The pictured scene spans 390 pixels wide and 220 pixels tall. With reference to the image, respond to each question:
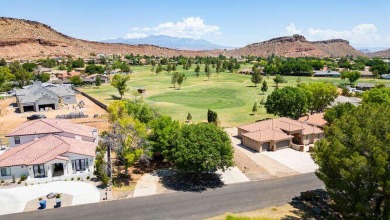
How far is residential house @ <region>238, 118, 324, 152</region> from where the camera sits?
49.9 metres

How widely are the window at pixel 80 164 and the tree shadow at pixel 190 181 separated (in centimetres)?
933

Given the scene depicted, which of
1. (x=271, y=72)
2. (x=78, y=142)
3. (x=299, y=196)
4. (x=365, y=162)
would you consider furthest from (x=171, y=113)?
(x=271, y=72)

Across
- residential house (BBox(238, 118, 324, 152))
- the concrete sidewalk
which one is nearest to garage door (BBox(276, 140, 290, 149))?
residential house (BBox(238, 118, 324, 152))

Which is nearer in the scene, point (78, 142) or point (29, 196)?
point (29, 196)

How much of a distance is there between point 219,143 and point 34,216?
67.3ft

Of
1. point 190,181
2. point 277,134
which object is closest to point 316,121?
point 277,134

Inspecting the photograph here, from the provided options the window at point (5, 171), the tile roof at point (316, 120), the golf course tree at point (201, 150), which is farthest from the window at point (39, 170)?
the tile roof at point (316, 120)

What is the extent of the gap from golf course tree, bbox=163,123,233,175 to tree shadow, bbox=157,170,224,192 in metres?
1.12

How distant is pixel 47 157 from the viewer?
3816 centimetres

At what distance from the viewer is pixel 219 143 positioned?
36938mm

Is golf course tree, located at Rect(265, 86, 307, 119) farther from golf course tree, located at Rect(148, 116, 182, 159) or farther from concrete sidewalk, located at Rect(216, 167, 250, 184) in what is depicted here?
golf course tree, located at Rect(148, 116, 182, 159)

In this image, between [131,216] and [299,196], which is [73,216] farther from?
[299,196]

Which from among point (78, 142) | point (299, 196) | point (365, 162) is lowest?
point (299, 196)

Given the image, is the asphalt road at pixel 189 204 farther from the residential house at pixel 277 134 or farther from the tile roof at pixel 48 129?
the tile roof at pixel 48 129
